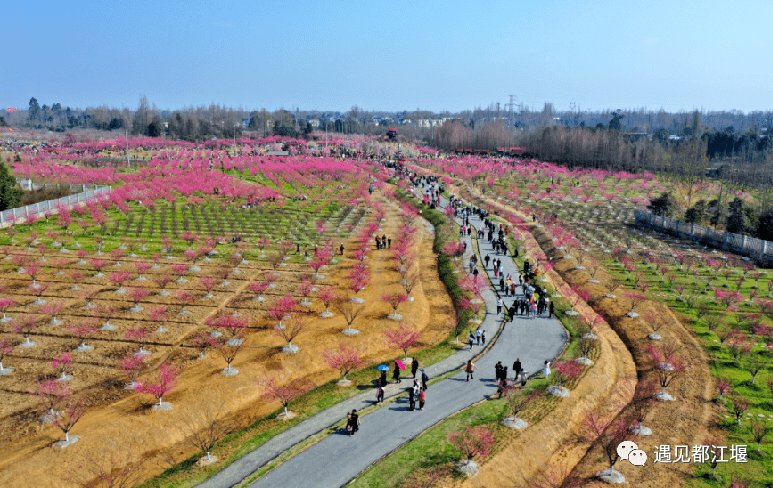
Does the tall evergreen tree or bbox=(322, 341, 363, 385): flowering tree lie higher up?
the tall evergreen tree

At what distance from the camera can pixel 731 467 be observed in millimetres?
25062

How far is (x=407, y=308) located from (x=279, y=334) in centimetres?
1178

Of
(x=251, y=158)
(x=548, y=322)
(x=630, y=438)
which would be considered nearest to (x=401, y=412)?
(x=630, y=438)

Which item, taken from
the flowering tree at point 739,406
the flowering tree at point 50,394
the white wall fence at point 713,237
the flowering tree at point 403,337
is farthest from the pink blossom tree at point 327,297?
the white wall fence at point 713,237

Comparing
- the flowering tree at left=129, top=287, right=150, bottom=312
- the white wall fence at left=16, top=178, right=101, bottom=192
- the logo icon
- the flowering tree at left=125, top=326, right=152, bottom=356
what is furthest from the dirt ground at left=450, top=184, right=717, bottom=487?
the white wall fence at left=16, top=178, right=101, bottom=192

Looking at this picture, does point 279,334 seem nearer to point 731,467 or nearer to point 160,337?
point 160,337

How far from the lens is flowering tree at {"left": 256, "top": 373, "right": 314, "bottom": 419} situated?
99.7ft

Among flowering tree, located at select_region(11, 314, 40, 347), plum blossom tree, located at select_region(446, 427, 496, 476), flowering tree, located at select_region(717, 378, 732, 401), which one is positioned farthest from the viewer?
flowering tree, located at select_region(11, 314, 40, 347)

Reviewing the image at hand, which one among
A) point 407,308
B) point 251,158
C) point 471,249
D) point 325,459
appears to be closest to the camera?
point 325,459

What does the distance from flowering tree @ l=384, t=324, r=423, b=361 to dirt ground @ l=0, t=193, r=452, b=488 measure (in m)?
0.60

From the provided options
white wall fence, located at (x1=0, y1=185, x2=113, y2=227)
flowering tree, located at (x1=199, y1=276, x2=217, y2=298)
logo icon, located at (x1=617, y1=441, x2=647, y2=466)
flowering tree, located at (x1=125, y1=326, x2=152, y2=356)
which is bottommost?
logo icon, located at (x1=617, y1=441, x2=647, y2=466)

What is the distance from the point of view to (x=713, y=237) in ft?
224

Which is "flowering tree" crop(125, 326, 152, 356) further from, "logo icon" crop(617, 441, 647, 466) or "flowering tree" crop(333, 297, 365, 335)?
"logo icon" crop(617, 441, 647, 466)

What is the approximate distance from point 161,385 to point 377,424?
12.9m
